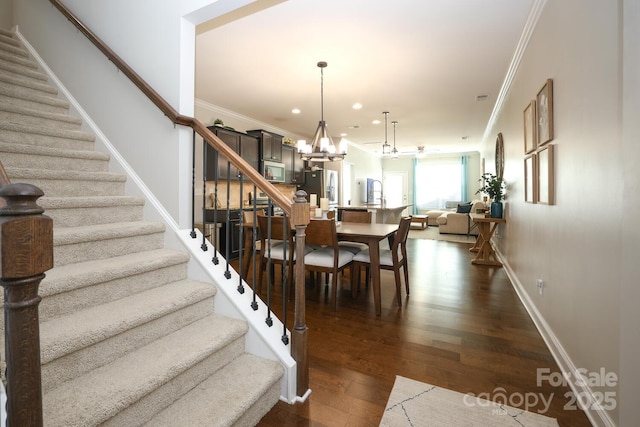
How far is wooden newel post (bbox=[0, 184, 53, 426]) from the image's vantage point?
62cm

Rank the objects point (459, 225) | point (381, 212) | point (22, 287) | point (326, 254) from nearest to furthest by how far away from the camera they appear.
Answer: point (22, 287) < point (326, 254) < point (381, 212) < point (459, 225)

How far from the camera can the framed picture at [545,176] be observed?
224 cm

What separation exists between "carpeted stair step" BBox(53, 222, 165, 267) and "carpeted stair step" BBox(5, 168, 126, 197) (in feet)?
1.14

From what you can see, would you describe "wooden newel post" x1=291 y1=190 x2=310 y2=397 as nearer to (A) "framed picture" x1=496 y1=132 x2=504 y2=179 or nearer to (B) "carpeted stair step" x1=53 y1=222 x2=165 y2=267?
(B) "carpeted stair step" x1=53 y1=222 x2=165 y2=267

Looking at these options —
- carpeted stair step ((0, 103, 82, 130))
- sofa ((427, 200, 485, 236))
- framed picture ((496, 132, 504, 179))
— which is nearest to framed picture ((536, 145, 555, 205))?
framed picture ((496, 132, 504, 179))

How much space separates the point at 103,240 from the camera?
177 centimetres

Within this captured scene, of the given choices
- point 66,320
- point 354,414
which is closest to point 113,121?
point 66,320

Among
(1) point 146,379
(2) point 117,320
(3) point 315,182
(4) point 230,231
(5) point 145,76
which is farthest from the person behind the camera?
(3) point 315,182

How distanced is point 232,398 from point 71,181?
1.78 m

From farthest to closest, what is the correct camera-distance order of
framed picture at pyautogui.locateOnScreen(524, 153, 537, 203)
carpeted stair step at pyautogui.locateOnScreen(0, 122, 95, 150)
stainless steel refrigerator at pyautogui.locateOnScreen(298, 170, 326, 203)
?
1. stainless steel refrigerator at pyautogui.locateOnScreen(298, 170, 326, 203)
2. framed picture at pyautogui.locateOnScreen(524, 153, 537, 203)
3. carpeted stair step at pyautogui.locateOnScreen(0, 122, 95, 150)

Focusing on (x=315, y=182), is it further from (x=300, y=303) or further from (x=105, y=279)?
(x=105, y=279)

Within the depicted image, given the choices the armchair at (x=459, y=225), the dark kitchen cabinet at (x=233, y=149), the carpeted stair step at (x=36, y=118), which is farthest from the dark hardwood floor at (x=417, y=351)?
the armchair at (x=459, y=225)

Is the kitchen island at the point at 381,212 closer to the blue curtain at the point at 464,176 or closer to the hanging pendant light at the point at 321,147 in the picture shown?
the hanging pendant light at the point at 321,147

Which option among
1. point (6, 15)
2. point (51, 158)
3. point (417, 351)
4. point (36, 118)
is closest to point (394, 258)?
point (417, 351)
